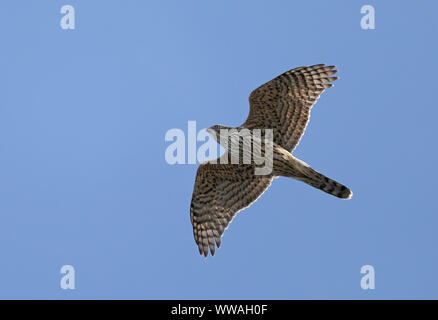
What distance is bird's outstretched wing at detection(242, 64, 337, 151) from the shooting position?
46.0 feet

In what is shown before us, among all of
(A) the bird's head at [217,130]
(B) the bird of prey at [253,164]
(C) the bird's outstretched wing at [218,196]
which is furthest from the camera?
(C) the bird's outstretched wing at [218,196]

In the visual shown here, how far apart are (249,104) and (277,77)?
755mm

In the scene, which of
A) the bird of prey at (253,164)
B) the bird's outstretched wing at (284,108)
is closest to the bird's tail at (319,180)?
the bird of prey at (253,164)

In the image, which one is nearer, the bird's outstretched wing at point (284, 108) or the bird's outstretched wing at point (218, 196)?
the bird's outstretched wing at point (284, 108)

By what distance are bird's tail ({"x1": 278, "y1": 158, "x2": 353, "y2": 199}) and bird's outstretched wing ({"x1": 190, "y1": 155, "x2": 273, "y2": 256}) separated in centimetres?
79

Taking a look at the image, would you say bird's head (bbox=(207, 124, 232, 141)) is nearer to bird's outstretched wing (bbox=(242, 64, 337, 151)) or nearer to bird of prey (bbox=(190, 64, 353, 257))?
bird of prey (bbox=(190, 64, 353, 257))

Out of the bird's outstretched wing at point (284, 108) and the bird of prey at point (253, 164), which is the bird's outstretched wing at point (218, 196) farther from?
the bird's outstretched wing at point (284, 108)

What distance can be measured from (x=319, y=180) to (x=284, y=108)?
5.38ft

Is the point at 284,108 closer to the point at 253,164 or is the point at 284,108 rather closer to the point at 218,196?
the point at 253,164

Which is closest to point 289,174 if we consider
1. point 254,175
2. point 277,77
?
point 254,175

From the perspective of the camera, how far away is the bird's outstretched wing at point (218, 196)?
46.6 ft

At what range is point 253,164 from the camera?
14031 millimetres

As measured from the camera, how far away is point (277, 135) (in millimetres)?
14094
